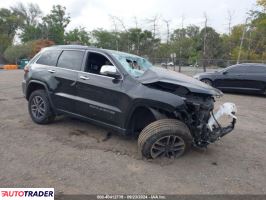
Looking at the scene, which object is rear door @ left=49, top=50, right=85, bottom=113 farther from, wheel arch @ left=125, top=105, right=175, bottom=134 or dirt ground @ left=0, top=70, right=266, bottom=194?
wheel arch @ left=125, top=105, right=175, bottom=134

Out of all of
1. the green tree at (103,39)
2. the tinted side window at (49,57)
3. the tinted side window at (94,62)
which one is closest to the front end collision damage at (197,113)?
the tinted side window at (94,62)

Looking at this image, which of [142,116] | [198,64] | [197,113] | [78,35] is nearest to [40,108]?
[142,116]

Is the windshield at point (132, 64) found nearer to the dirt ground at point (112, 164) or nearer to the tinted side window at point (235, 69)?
the dirt ground at point (112, 164)

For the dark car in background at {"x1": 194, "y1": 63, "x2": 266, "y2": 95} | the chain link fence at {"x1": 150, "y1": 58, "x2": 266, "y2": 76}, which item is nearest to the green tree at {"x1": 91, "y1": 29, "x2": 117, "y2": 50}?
the chain link fence at {"x1": 150, "y1": 58, "x2": 266, "y2": 76}

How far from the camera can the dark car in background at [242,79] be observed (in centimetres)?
1203

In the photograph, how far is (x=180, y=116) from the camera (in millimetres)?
4391

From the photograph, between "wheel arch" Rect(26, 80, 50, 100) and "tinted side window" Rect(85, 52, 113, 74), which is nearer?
"tinted side window" Rect(85, 52, 113, 74)

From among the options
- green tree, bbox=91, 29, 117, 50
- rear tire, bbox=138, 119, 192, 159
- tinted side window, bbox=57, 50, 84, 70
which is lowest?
rear tire, bbox=138, 119, 192, 159

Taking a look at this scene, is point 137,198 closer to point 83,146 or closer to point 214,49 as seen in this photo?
point 83,146

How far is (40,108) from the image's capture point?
6.04 m

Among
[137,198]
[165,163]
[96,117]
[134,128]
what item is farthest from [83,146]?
[137,198]

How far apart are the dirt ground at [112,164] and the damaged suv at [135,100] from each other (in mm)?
357

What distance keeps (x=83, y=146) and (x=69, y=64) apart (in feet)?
5.63

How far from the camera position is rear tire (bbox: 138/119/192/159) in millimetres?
4254
